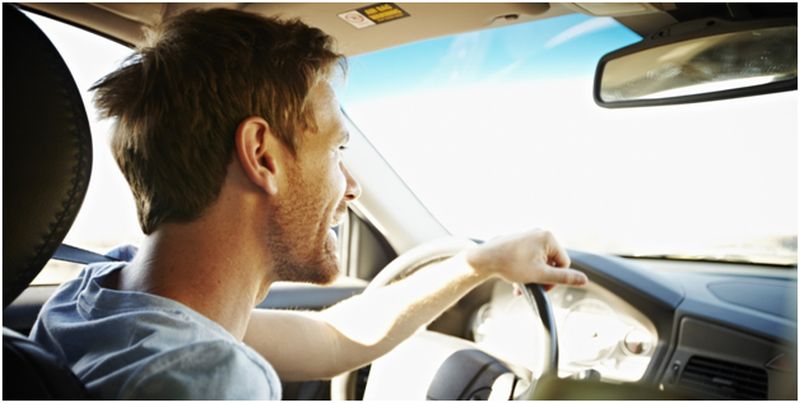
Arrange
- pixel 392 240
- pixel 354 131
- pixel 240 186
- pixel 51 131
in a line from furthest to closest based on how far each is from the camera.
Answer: pixel 392 240 < pixel 354 131 < pixel 240 186 < pixel 51 131

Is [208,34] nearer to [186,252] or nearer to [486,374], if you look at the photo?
[186,252]

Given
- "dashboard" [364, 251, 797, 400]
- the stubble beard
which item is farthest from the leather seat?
"dashboard" [364, 251, 797, 400]

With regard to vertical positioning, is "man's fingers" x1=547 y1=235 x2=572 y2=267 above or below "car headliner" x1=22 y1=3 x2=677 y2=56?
below

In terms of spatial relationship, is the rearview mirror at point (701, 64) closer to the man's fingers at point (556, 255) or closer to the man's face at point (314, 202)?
the man's fingers at point (556, 255)

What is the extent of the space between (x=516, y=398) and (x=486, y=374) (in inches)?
4.4

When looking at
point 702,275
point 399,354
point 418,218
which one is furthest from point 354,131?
point 702,275

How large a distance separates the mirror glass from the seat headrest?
1106mm

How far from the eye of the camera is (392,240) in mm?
2406

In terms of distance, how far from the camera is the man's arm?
1.35 m

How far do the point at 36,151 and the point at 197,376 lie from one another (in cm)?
36

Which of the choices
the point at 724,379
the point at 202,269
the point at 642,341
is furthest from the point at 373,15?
the point at 724,379

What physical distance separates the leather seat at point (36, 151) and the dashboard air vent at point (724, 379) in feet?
4.03

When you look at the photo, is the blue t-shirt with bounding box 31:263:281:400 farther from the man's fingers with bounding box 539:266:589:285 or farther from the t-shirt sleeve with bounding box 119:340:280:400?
the man's fingers with bounding box 539:266:589:285

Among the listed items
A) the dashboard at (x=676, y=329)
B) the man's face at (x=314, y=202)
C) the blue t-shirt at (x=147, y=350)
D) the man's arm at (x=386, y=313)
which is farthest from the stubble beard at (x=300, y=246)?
the dashboard at (x=676, y=329)
